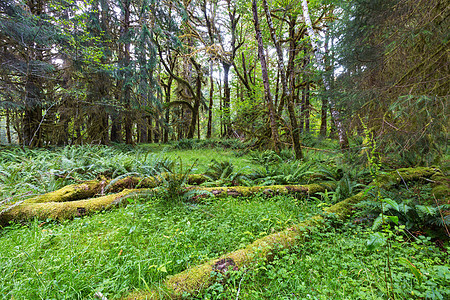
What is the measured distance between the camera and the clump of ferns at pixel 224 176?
13.5 feet

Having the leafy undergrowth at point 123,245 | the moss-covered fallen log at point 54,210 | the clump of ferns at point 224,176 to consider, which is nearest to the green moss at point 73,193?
the moss-covered fallen log at point 54,210

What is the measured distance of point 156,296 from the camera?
1.29 m

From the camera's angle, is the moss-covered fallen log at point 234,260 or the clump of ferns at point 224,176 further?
the clump of ferns at point 224,176

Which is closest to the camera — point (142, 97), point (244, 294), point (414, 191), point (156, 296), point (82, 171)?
point (156, 296)

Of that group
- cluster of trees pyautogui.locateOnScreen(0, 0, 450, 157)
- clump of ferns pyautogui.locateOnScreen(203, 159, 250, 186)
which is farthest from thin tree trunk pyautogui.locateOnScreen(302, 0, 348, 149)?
clump of ferns pyautogui.locateOnScreen(203, 159, 250, 186)

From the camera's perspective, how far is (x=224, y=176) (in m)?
4.50

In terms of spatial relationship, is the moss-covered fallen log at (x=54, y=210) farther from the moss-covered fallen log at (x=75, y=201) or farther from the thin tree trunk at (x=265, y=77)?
the thin tree trunk at (x=265, y=77)

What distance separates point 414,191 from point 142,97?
11.5m

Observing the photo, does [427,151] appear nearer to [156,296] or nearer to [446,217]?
[446,217]

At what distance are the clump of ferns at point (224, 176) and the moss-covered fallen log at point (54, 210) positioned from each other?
6.24 ft

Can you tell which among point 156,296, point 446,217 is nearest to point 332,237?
point 446,217

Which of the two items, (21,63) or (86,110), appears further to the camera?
(86,110)

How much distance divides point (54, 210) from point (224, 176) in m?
3.11

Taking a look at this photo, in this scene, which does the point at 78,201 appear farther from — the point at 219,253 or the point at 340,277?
the point at 340,277
